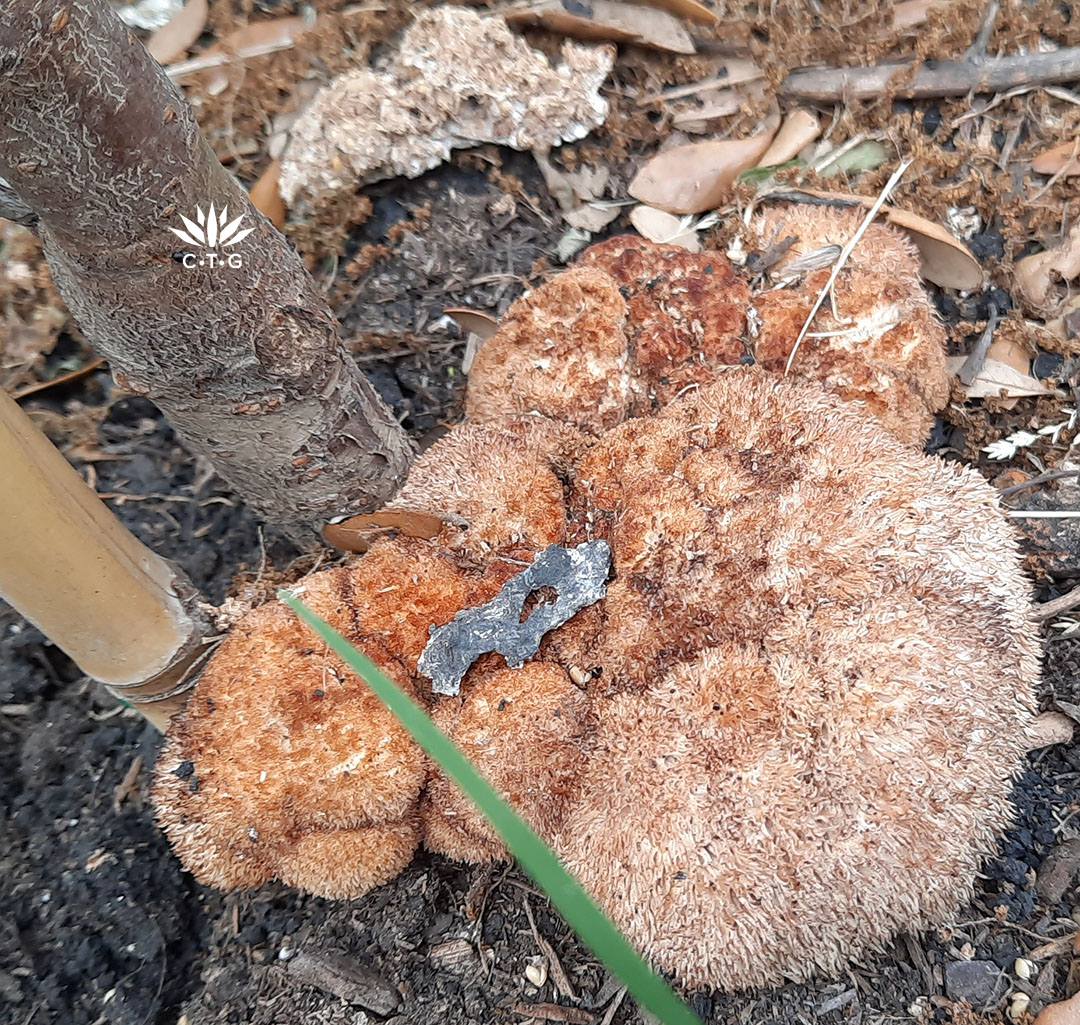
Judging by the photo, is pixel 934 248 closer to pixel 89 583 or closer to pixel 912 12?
pixel 912 12

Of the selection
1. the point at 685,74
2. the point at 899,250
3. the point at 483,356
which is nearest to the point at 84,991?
the point at 483,356

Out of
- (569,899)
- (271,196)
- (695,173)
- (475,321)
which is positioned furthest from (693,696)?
(271,196)

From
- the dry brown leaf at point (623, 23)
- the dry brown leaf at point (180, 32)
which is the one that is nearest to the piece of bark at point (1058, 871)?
the dry brown leaf at point (623, 23)

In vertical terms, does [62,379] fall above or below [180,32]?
below

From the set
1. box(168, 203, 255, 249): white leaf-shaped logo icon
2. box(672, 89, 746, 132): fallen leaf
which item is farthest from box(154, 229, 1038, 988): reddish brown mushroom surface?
box(672, 89, 746, 132): fallen leaf

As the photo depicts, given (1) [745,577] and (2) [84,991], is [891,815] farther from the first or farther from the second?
(2) [84,991]

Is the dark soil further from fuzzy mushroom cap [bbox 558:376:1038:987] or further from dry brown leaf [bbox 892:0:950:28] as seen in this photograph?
fuzzy mushroom cap [bbox 558:376:1038:987]

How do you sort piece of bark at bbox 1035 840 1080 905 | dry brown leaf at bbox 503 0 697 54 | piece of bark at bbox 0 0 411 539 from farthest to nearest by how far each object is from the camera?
dry brown leaf at bbox 503 0 697 54 < piece of bark at bbox 1035 840 1080 905 < piece of bark at bbox 0 0 411 539
